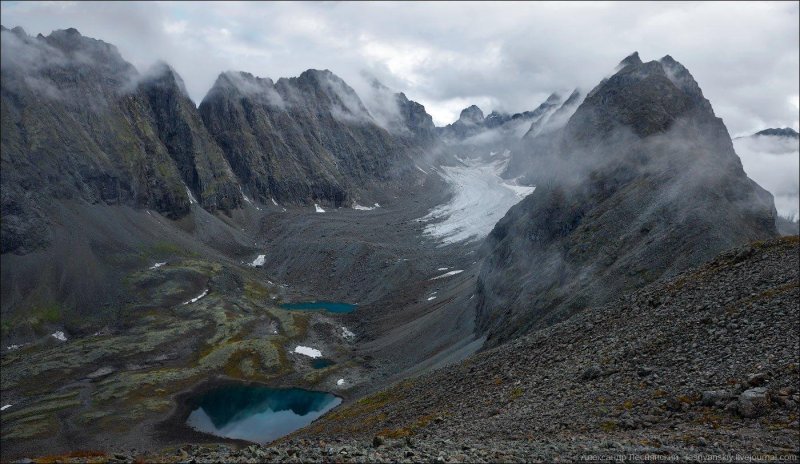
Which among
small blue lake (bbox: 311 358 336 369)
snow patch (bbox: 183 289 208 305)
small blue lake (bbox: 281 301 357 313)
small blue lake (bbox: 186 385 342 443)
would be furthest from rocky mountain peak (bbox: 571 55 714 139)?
snow patch (bbox: 183 289 208 305)

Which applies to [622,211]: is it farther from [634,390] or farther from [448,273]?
[448,273]

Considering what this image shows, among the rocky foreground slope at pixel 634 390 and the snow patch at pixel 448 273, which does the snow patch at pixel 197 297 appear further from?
the rocky foreground slope at pixel 634 390

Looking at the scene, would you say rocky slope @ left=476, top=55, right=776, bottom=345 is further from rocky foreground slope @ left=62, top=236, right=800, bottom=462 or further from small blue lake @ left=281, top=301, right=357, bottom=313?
small blue lake @ left=281, top=301, right=357, bottom=313

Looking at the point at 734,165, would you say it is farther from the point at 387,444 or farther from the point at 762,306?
the point at 387,444

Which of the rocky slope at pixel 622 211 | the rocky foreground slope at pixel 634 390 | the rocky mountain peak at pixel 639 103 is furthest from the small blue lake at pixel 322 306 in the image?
the rocky foreground slope at pixel 634 390

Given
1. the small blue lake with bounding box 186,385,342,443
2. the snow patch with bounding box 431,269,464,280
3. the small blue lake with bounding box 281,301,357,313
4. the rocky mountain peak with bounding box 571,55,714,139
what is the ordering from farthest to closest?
1. the snow patch with bounding box 431,269,464,280
2. the small blue lake with bounding box 281,301,357,313
3. the rocky mountain peak with bounding box 571,55,714,139
4. the small blue lake with bounding box 186,385,342,443

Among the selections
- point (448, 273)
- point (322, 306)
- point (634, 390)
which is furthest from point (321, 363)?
point (634, 390)
